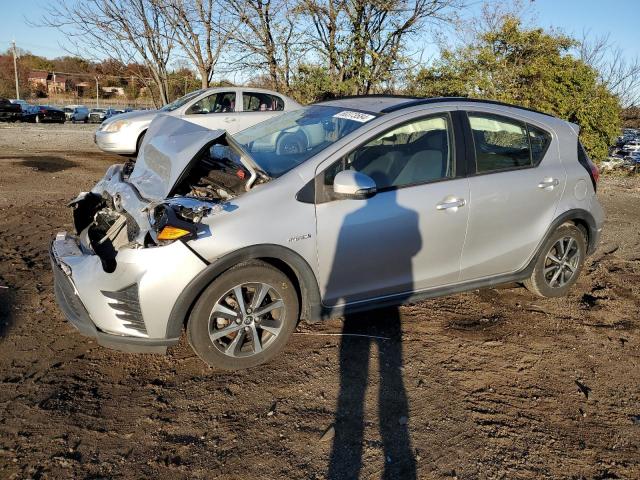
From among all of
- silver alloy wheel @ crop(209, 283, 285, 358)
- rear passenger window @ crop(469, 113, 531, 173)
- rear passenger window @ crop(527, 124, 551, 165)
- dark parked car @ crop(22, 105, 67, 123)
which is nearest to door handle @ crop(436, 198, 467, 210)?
rear passenger window @ crop(469, 113, 531, 173)

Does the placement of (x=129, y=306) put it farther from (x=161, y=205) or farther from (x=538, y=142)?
(x=538, y=142)

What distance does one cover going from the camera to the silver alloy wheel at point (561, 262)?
15.6ft

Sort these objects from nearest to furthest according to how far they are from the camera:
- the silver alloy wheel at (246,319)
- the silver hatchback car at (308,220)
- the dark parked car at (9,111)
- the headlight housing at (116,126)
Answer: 1. the silver hatchback car at (308,220)
2. the silver alloy wheel at (246,319)
3. the headlight housing at (116,126)
4. the dark parked car at (9,111)

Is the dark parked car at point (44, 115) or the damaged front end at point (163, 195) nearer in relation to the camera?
the damaged front end at point (163, 195)

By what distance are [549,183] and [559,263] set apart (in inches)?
31.7

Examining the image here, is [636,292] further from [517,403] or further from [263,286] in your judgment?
[263,286]

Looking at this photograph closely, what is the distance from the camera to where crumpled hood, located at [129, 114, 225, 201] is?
3.62 meters

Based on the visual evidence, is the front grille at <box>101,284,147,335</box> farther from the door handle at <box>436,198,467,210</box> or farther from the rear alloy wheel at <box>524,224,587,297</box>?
the rear alloy wheel at <box>524,224,587,297</box>

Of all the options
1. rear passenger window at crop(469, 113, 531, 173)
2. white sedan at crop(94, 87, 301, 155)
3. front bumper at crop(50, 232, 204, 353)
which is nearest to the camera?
front bumper at crop(50, 232, 204, 353)

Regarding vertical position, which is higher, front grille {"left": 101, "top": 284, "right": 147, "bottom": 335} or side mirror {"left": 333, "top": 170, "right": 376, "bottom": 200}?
side mirror {"left": 333, "top": 170, "right": 376, "bottom": 200}

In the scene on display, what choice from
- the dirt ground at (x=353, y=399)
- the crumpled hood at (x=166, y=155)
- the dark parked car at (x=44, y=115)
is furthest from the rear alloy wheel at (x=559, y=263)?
the dark parked car at (x=44, y=115)

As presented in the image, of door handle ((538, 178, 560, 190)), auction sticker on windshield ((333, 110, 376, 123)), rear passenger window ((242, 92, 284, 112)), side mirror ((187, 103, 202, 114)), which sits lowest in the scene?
door handle ((538, 178, 560, 190))

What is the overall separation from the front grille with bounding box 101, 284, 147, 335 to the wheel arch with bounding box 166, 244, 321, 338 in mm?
176

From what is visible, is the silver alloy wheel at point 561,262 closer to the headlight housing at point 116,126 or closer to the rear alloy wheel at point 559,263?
the rear alloy wheel at point 559,263
